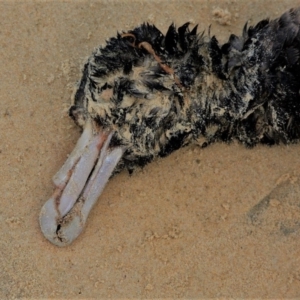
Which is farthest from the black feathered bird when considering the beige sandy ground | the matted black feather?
the beige sandy ground

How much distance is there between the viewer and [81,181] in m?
3.17

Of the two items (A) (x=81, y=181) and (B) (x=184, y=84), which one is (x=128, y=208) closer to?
(A) (x=81, y=181)

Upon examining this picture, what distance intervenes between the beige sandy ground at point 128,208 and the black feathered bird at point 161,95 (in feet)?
0.84

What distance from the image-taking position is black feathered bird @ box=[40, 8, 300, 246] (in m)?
3.11

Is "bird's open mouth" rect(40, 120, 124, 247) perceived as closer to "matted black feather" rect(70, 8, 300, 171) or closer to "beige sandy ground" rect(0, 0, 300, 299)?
"matted black feather" rect(70, 8, 300, 171)

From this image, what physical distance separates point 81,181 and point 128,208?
1.54 feet

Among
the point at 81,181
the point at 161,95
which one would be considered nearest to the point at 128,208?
the point at 81,181

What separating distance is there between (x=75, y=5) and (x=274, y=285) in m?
2.43

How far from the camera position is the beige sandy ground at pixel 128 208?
3.39m

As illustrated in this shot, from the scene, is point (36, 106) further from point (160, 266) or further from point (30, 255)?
point (160, 266)

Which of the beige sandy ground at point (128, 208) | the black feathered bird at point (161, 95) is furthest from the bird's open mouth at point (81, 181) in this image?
the beige sandy ground at point (128, 208)

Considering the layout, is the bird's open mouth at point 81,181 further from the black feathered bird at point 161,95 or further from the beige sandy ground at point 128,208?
the beige sandy ground at point 128,208

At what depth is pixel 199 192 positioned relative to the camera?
3557 millimetres

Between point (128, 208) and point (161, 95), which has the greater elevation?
point (161, 95)
